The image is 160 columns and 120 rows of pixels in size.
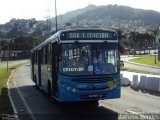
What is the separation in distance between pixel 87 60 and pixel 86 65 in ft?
0.62

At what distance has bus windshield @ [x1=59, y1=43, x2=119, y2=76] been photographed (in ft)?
48.0

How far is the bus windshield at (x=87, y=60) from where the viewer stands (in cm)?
1463

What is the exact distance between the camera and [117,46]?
15258mm

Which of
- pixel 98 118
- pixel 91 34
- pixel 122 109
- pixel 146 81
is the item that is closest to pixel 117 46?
pixel 91 34

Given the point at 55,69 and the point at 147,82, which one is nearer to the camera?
the point at 55,69

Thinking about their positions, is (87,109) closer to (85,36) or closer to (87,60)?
(87,60)

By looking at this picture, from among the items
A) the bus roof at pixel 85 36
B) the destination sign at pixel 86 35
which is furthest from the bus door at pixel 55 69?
the destination sign at pixel 86 35

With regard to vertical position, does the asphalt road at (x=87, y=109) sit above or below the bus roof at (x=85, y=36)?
below

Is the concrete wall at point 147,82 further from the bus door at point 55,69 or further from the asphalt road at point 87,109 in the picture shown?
the bus door at point 55,69

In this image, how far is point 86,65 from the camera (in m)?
14.7

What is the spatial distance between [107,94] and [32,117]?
2.93 metres

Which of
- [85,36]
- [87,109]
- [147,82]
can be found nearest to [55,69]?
[85,36]

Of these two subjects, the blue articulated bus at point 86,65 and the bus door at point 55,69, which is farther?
the bus door at point 55,69

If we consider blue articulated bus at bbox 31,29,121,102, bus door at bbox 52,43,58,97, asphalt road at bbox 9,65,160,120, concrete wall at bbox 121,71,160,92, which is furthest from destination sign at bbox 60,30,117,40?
concrete wall at bbox 121,71,160,92
